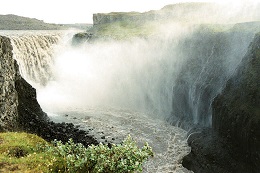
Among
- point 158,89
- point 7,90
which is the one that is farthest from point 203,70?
point 7,90

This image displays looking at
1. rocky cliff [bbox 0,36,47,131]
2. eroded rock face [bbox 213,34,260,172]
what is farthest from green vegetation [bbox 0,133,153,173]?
eroded rock face [bbox 213,34,260,172]

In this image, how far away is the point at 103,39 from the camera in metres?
72.6

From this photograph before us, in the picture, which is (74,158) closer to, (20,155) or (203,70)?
(20,155)

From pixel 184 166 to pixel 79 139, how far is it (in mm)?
12565

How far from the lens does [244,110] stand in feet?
79.2

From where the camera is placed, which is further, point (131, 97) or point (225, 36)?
point (131, 97)

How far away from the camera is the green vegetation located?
486 inches

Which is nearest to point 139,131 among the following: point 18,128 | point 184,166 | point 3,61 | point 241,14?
point 184,166

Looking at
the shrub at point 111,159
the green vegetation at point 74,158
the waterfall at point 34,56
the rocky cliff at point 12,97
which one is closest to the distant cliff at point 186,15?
the waterfall at point 34,56

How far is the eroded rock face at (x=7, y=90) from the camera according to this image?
84.2 ft

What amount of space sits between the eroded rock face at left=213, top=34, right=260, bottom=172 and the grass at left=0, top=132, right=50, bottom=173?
636 inches

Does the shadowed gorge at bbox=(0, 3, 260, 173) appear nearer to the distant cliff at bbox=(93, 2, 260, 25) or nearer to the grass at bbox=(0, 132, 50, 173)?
the distant cliff at bbox=(93, 2, 260, 25)

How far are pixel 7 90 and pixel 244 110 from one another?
23.4m

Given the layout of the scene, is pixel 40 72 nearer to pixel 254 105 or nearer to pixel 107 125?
pixel 107 125
